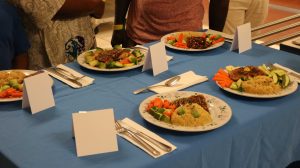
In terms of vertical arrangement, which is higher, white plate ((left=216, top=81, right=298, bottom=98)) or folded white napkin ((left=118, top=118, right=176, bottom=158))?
folded white napkin ((left=118, top=118, right=176, bottom=158))

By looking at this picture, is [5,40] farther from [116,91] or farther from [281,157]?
[281,157]

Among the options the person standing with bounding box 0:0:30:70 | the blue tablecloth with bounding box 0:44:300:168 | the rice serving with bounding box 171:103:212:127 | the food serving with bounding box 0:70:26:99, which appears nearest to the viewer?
the blue tablecloth with bounding box 0:44:300:168

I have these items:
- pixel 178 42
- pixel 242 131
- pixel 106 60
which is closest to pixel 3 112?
pixel 106 60

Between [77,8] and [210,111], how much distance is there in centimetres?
94

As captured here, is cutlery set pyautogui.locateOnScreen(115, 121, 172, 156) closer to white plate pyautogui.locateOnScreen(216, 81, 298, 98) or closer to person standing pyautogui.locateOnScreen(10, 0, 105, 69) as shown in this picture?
white plate pyautogui.locateOnScreen(216, 81, 298, 98)

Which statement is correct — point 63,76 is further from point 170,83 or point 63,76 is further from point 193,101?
point 193,101

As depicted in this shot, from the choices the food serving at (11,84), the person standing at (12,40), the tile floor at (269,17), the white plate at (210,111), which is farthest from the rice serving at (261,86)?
the tile floor at (269,17)

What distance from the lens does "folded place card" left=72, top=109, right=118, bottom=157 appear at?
1111 millimetres

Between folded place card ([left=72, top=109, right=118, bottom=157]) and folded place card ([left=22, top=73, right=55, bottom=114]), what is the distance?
9.6 inches

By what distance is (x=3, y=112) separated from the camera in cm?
132

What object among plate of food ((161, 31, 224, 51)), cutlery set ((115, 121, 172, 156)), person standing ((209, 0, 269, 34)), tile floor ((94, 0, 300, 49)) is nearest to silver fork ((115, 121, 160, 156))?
cutlery set ((115, 121, 172, 156))

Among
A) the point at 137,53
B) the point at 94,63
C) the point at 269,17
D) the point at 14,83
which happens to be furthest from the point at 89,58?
the point at 269,17

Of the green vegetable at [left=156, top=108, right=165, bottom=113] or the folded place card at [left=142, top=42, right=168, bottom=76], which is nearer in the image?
the green vegetable at [left=156, top=108, right=165, bottom=113]

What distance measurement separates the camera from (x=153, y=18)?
7.32 ft
